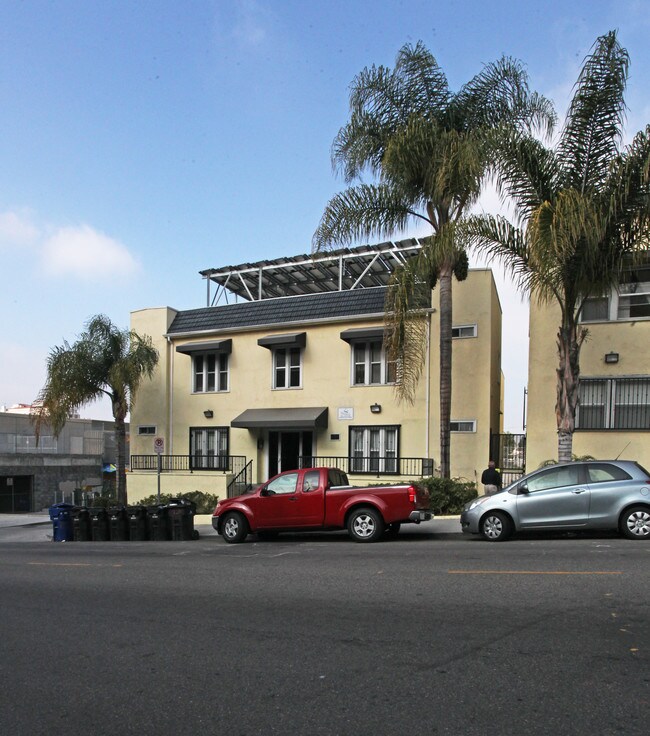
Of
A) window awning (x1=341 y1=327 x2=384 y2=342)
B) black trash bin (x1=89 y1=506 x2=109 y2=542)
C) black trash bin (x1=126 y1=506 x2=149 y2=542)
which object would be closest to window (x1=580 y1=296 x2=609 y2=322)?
window awning (x1=341 y1=327 x2=384 y2=342)

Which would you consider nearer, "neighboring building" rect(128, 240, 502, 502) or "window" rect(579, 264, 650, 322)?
"window" rect(579, 264, 650, 322)

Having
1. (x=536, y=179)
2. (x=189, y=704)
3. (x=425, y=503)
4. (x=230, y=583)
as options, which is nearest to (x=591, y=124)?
(x=536, y=179)

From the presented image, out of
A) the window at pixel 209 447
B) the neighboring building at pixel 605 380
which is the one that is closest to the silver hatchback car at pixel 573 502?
the neighboring building at pixel 605 380

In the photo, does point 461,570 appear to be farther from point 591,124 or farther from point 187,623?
point 591,124

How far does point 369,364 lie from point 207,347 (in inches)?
236

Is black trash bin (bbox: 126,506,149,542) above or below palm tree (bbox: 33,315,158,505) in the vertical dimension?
below

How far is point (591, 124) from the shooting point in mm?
14250

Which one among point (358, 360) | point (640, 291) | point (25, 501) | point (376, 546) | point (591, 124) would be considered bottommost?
point (25, 501)

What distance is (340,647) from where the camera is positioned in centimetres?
587

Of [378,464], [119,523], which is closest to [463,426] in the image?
[378,464]

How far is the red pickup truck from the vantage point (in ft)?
42.9

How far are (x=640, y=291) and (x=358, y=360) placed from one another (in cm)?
862

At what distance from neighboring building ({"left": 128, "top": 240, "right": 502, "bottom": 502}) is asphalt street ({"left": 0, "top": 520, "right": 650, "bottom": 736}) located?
32.7ft

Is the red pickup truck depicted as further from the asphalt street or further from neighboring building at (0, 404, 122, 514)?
neighboring building at (0, 404, 122, 514)
